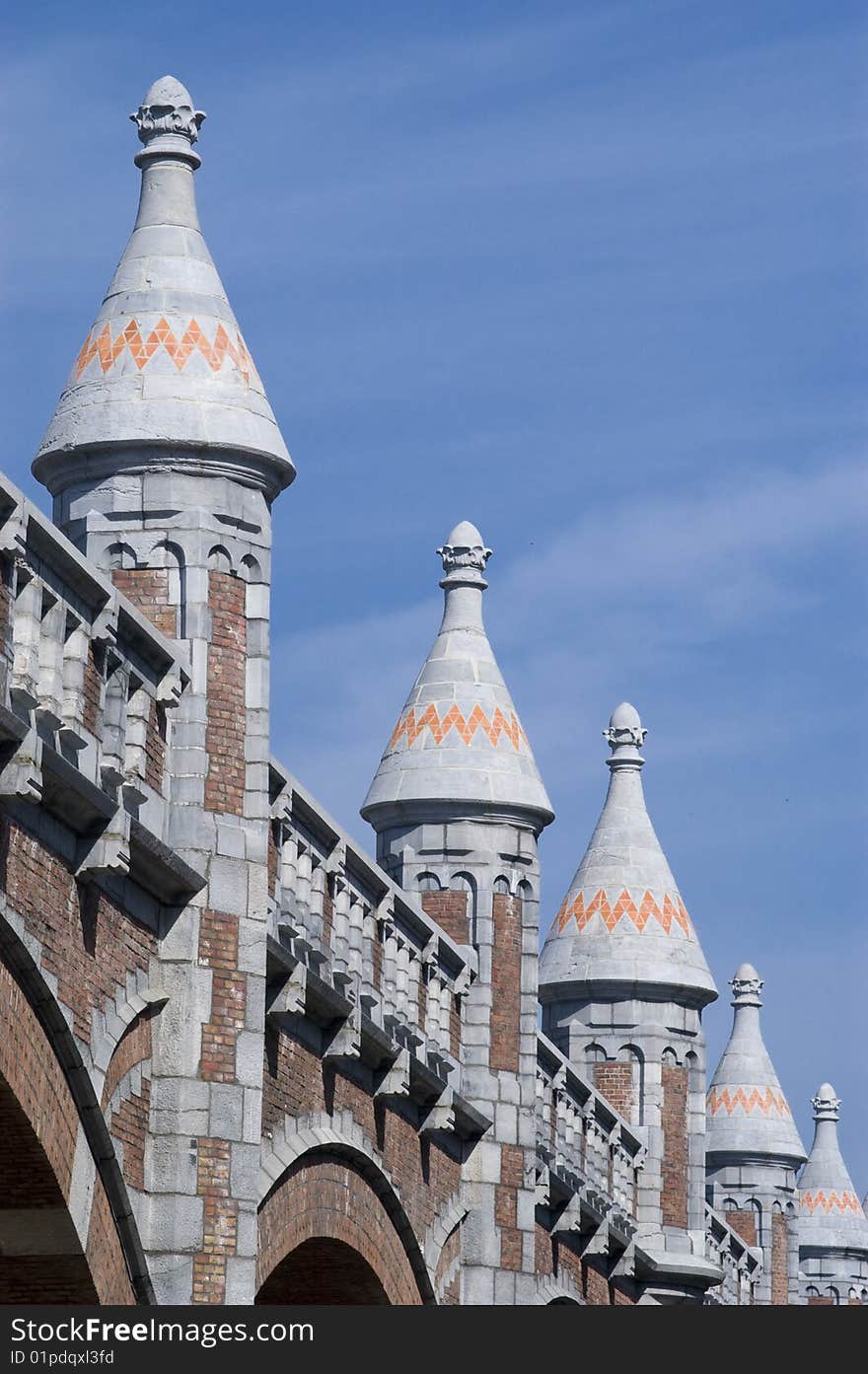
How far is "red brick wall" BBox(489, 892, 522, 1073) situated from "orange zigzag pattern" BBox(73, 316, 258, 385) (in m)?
9.34

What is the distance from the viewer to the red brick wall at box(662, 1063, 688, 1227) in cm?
3594

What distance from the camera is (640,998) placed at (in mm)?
35500

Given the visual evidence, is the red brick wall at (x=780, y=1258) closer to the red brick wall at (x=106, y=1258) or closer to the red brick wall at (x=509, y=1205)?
the red brick wall at (x=509, y=1205)

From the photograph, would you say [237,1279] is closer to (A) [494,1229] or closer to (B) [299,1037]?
(B) [299,1037]

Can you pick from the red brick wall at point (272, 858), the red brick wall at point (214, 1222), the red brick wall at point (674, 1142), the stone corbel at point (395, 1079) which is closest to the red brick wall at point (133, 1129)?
the red brick wall at point (214, 1222)

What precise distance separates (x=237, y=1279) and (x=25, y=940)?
3701mm

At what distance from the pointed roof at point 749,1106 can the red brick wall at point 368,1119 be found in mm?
22535

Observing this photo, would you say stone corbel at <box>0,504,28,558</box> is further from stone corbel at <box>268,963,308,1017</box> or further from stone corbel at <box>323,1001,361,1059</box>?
stone corbel at <box>323,1001,361,1059</box>

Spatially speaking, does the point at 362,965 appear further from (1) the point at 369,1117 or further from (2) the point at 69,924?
(2) the point at 69,924

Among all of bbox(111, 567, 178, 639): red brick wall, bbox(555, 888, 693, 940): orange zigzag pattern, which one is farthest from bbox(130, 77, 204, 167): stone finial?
bbox(555, 888, 693, 940): orange zigzag pattern

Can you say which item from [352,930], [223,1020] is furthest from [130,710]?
[352,930]

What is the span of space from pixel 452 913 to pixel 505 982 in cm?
81

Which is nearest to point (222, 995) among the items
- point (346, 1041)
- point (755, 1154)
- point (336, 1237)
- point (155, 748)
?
point (155, 748)

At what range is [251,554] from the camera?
18.6 metres
